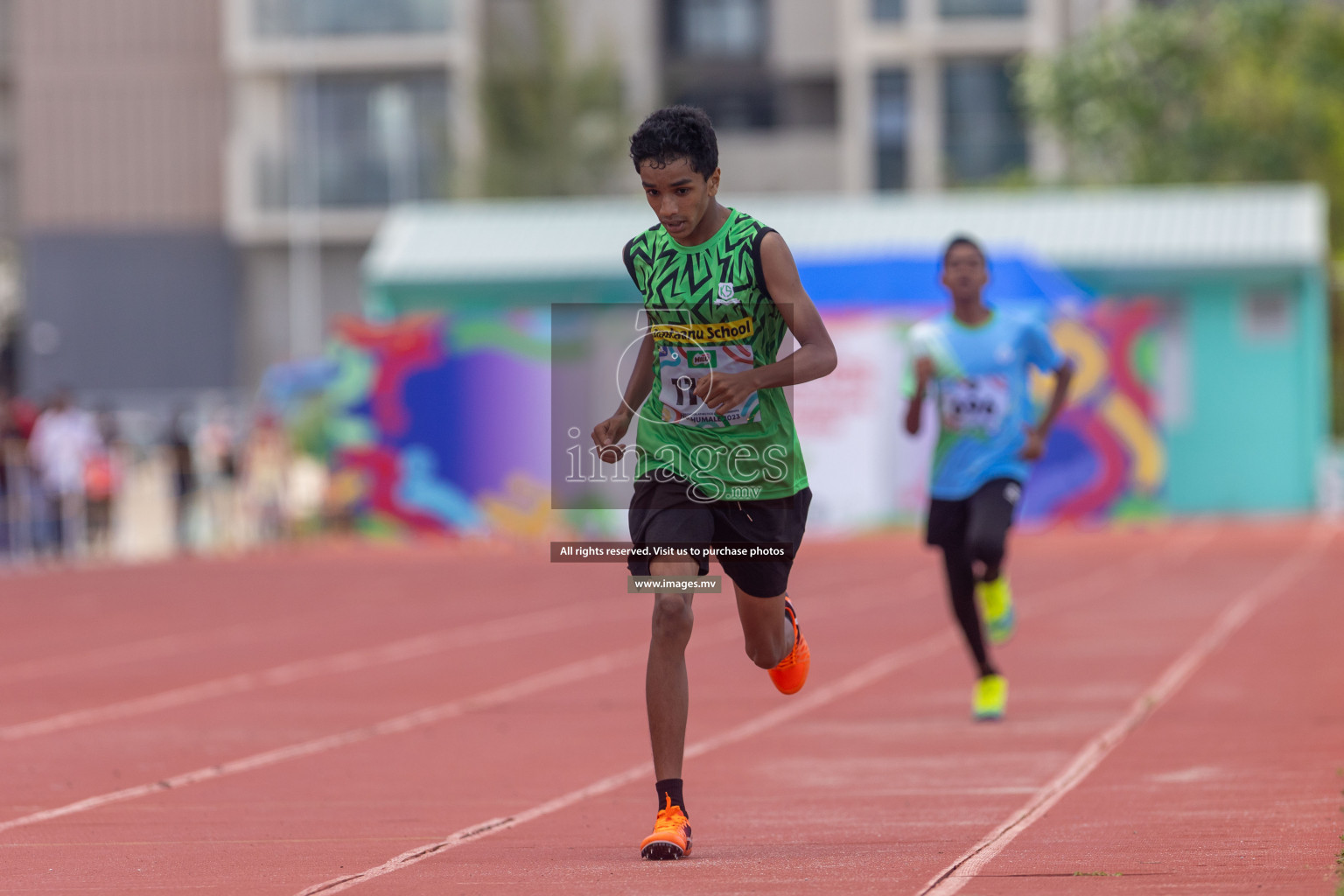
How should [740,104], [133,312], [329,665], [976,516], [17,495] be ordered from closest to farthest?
[976,516]
[329,665]
[17,495]
[133,312]
[740,104]

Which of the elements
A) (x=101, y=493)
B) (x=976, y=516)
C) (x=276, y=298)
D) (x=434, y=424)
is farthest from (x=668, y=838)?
(x=276, y=298)

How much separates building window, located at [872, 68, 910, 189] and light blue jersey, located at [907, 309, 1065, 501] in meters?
35.5

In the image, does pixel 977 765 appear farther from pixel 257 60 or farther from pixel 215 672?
pixel 257 60

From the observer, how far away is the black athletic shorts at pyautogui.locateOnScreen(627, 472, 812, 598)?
6.16 metres

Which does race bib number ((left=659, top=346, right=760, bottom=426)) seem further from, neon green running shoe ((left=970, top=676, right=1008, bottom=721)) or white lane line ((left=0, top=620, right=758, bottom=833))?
neon green running shoe ((left=970, top=676, right=1008, bottom=721))

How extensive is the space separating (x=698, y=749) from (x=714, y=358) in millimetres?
3277

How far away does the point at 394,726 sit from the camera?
10117 millimetres

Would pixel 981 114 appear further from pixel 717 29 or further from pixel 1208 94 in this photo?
pixel 1208 94

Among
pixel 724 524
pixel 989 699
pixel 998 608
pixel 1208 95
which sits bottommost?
pixel 989 699

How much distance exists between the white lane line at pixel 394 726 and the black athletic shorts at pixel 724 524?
2261mm

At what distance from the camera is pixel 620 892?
546 centimetres

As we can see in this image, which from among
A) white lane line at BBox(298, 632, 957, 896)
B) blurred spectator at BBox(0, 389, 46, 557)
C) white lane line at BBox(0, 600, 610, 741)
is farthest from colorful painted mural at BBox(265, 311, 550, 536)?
white lane line at BBox(298, 632, 957, 896)

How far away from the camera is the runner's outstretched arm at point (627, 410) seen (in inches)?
246

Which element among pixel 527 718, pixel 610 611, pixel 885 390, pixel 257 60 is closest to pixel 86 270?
pixel 257 60
